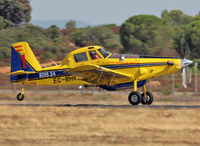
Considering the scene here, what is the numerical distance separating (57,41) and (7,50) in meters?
15.5

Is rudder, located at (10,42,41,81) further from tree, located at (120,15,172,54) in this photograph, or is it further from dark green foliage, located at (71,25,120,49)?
dark green foliage, located at (71,25,120,49)

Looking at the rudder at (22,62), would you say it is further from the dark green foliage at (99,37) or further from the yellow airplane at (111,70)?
the dark green foliage at (99,37)

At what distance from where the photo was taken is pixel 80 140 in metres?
11.3

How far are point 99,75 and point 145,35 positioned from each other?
43481 millimetres

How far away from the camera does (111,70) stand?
1872 centimetres

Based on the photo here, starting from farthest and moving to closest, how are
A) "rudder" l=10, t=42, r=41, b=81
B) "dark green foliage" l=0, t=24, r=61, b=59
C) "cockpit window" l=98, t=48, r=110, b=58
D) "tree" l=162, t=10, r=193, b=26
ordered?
1. "tree" l=162, t=10, r=193, b=26
2. "dark green foliage" l=0, t=24, r=61, b=59
3. "rudder" l=10, t=42, r=41, b=81
4. "cockpit window" l=98, t=48, r=110, b=58

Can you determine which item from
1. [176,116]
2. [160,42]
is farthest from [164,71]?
[160,42]

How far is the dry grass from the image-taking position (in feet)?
37.0

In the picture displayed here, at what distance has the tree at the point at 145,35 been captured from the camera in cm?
6009

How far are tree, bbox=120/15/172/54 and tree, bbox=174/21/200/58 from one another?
224 cm

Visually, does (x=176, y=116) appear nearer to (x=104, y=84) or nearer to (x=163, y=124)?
(x=163, y=124)

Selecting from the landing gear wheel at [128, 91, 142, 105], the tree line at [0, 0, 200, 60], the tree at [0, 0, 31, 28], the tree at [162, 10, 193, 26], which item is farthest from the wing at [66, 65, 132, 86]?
the tree at [162, 10, 193, 26]

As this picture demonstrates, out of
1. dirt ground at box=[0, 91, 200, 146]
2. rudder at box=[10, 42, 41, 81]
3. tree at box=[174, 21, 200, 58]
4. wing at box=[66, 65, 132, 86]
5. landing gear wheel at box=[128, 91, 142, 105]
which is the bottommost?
dirt ground at box=[0, 91, 200, 146]

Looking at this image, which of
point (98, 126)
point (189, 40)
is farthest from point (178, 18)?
point (98, 126)
